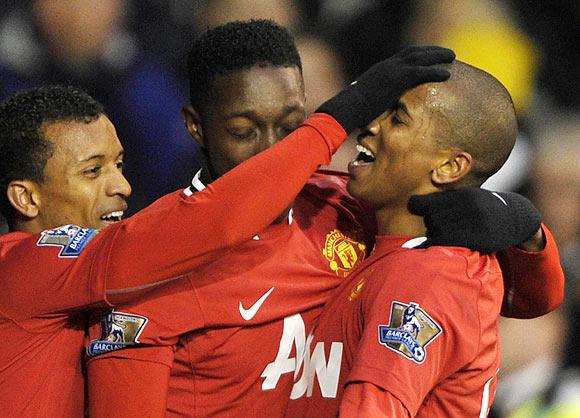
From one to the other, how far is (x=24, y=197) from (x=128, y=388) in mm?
491

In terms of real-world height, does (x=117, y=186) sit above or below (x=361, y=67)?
above

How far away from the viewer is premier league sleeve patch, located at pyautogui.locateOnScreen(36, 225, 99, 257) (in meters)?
2.33

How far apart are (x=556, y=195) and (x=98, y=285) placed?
1.91 metres

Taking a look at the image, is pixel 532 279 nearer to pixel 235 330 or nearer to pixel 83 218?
pixel 235 330

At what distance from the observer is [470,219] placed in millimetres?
2273

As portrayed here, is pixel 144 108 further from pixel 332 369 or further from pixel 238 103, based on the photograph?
pixel 332 369

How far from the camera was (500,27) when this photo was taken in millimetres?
3701

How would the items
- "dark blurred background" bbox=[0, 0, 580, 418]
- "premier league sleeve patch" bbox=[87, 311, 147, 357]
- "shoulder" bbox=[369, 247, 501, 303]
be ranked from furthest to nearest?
"dark blurred background" bbox=[0, 0, 580, 418] < "premier league sleeve patch" bbox=[87, 311, 147, 357] < "shoulder" bbox=[369, 247, 501, 303]

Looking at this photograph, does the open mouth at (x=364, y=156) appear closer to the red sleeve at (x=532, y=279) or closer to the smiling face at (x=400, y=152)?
the smiling face at (x=400, y=152)

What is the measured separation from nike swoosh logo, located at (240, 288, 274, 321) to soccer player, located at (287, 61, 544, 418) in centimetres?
13

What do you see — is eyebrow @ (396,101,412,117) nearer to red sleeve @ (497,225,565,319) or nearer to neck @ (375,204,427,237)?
neck @ (375,204,427,237)

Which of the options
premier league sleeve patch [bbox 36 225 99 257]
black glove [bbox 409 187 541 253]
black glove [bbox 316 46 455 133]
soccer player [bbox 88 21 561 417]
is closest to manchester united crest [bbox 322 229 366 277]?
soccer player [bbox 88 21 561 417]

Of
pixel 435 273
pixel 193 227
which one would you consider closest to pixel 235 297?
pixel 193 227

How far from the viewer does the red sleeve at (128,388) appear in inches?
92.1
